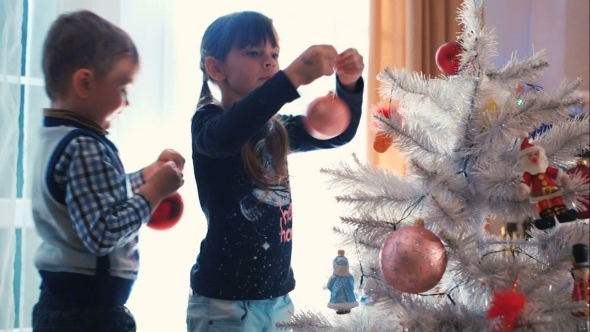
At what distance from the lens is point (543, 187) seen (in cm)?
109

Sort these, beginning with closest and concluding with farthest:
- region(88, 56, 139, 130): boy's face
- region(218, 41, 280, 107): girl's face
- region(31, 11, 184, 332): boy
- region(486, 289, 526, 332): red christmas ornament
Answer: region(486, 289, 526, 332): red christmas ornament < region(31, 11, 184, 332): boy < region(88, 56, 139, 130): boy's face < region(218, 41, 280, 107): girl's face

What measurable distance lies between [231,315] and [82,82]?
1.76ft

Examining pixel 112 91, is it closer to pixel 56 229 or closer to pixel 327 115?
pixel 56 229

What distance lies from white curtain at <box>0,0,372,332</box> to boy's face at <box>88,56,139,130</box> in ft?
1.62

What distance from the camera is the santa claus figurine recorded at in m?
1.09

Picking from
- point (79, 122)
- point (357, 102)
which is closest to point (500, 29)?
point (357, 102)

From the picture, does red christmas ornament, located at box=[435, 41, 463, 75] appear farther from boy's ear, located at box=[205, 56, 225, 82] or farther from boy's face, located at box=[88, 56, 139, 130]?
boy's face, located at box=[88, 56, 139, 130]

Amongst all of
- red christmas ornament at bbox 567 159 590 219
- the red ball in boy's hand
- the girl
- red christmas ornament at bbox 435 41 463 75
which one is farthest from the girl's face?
red christmas ornament at bbox 567 159 590 219

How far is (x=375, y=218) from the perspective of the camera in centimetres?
122

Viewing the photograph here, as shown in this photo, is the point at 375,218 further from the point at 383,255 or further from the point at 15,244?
the point at 15,244

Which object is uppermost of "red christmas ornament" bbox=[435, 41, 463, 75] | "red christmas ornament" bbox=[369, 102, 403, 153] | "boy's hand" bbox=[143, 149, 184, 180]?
"red christmas ornament" bbox=[435, 41, 463, 75]

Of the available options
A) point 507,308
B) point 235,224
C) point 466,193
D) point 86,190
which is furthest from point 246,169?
point 507,308

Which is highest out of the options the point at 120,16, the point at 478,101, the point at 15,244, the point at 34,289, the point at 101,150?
the point at 120,16

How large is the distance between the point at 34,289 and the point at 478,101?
1.20 metres
